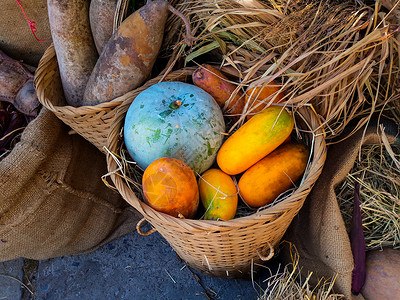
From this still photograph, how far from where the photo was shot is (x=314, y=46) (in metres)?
1.34

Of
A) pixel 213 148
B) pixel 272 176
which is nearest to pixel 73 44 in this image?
pixel 213 148

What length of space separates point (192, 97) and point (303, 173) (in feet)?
1.68

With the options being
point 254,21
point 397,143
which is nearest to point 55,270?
point 254,21

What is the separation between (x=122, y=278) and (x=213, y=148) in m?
0.89

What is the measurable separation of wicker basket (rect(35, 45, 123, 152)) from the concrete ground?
0.63 m

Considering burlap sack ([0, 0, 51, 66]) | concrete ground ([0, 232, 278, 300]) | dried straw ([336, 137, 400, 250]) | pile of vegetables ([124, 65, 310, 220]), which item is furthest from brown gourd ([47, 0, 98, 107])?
dried straw ([336, 137, 400, 250])

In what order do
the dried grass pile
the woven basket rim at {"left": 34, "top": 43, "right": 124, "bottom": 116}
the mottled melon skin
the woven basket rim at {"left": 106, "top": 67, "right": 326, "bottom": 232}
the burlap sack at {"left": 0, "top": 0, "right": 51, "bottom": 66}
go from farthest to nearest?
the burlap sack at {"left": 0, "top": 0, "right": 51, "bottom": 66} → the woven basket rim at {"left": 34, "top": 43, "right": 124, "bottom": 116} → the mottled melon skin → the dried grass pile → the woven basket rim at {"left": 106, "top": 67, "right": 326, "bottom": 232}

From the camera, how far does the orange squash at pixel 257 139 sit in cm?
134

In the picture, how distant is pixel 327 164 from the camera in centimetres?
150

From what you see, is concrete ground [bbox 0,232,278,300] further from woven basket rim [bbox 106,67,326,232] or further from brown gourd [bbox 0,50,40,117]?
brown gourd [bbox 0,50,40,117]

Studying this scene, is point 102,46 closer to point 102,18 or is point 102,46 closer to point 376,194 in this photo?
point 102,18

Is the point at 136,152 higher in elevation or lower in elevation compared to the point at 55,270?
higher

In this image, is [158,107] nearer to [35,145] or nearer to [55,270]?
[35,145]

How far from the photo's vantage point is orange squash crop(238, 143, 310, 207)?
4.43 ft
